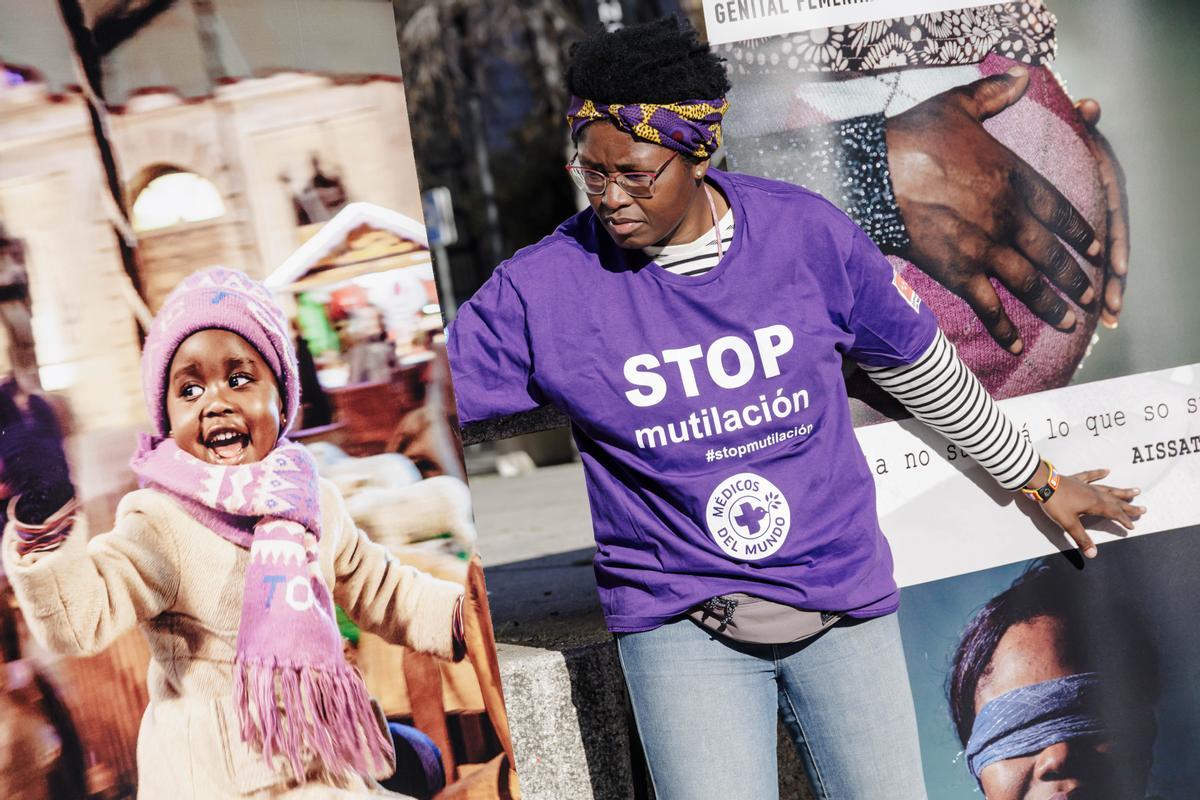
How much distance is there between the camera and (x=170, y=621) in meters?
1.96

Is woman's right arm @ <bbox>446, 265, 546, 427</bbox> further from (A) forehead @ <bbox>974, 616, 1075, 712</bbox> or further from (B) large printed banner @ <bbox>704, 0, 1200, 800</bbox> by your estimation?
(A) forehead @ <bbox>974, 616, 1075, 712</bbox>

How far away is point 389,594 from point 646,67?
0.94 m

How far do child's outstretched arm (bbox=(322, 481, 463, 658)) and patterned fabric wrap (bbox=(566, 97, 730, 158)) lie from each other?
0.73m

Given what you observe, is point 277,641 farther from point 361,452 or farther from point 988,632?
point 988,632

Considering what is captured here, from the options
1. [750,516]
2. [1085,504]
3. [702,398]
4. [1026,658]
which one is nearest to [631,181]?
[702,398]

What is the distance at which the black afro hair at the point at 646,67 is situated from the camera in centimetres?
202

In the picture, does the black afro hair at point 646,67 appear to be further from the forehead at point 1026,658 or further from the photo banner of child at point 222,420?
the forehead at point 1026,658

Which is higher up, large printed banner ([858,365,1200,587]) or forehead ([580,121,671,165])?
forehead ([580,121,671,165])

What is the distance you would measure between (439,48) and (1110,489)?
11.7 m

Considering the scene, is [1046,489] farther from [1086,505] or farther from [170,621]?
Result: [170,621]

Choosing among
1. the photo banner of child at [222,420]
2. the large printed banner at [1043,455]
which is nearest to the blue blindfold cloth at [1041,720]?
the large printed banner at [1043,455]

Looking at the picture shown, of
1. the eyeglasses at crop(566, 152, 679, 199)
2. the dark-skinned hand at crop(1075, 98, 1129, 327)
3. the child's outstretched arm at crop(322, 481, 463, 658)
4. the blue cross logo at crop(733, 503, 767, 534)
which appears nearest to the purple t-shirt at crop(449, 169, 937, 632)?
the blue cross logo at crop(733, 503, 767, 534)

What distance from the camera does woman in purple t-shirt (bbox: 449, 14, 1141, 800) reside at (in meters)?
2.05

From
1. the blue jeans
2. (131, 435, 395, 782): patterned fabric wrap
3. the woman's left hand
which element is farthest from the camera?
the woman's left hand
